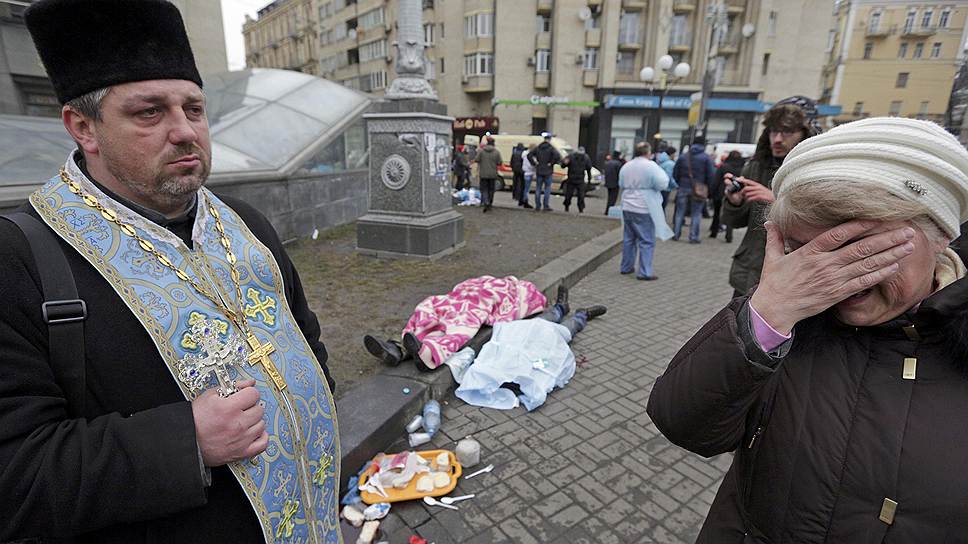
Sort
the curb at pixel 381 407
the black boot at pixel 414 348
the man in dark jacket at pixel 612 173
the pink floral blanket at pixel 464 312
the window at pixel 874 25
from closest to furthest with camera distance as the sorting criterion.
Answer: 1. the curb at pixel 381 407
2. the black boot at pixel 414 348
3. the pink floral blanket at pixel 464 312
4. the man in dark jacket at pixel 612 173
5. the window at pixel 874 25

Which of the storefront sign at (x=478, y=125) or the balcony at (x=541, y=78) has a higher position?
the balcony at (x=541, y=78)

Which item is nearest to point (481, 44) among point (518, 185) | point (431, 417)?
point (518, 185)

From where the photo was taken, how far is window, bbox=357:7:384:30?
1582 inches

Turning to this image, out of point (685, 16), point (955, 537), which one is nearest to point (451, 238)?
point (955, 537)

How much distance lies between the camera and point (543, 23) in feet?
107

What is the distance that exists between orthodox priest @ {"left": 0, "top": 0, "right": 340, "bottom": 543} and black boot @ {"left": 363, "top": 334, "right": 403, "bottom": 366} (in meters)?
2.27

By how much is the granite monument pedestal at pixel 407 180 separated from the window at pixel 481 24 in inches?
1133

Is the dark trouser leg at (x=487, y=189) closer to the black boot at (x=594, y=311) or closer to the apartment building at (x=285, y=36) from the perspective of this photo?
the black boot at (x=594, y=311)

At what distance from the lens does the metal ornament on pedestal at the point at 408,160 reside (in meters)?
6.78

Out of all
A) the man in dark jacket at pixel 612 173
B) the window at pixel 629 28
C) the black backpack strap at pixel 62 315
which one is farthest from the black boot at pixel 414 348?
the window at pixel 629 28

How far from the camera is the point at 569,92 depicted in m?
31.5

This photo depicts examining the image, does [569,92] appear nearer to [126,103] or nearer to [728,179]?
[728,179]

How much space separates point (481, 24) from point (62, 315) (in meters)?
35.4

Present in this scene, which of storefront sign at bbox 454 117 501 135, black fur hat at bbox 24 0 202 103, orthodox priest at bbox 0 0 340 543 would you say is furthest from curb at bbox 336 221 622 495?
storefront sign at bbox 454 117 501 135
